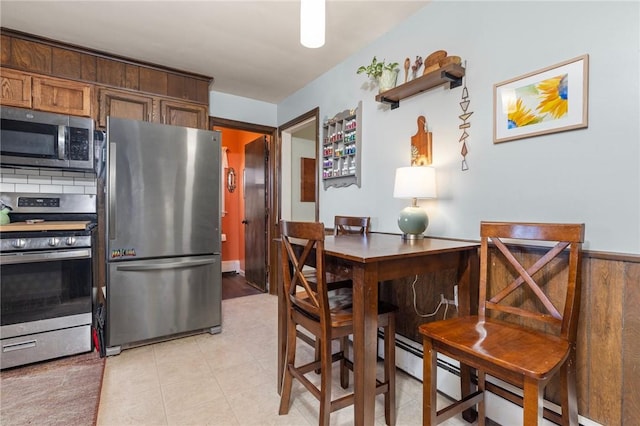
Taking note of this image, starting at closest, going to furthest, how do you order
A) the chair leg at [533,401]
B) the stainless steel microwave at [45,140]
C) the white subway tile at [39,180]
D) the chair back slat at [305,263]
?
the chair leg at [533,401] < the chair back slat at [305,263] < the stainless steel microwave at [45,140] < the white subway tile at [39,180]

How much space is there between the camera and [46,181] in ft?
8.59

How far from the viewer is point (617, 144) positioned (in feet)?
4.20

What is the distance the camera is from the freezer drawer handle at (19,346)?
2065 mm

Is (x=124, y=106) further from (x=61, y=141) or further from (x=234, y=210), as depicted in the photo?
(x=234, y=210)

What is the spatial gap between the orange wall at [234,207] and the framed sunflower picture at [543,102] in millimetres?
4253

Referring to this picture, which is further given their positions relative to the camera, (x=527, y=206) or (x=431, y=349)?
(x=527, y=206)

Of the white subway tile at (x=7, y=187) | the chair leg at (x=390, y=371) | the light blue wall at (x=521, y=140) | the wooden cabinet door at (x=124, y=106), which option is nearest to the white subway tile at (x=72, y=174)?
the white subway tile at (x=7, y=187)

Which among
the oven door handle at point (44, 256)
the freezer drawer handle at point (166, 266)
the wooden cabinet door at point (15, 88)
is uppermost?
the wooden cabinet door at point (15, 88)

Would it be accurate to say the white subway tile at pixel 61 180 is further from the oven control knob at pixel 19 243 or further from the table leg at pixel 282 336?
the table leg at pixel 282 336

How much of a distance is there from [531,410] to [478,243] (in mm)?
832

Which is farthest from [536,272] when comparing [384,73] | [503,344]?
[384,73]

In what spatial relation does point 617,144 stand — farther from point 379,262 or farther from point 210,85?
point 210,85

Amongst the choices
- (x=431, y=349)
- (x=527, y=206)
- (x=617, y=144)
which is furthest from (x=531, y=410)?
(x=617, y=144)

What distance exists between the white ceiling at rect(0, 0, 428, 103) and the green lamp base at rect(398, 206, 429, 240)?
4.56ft
